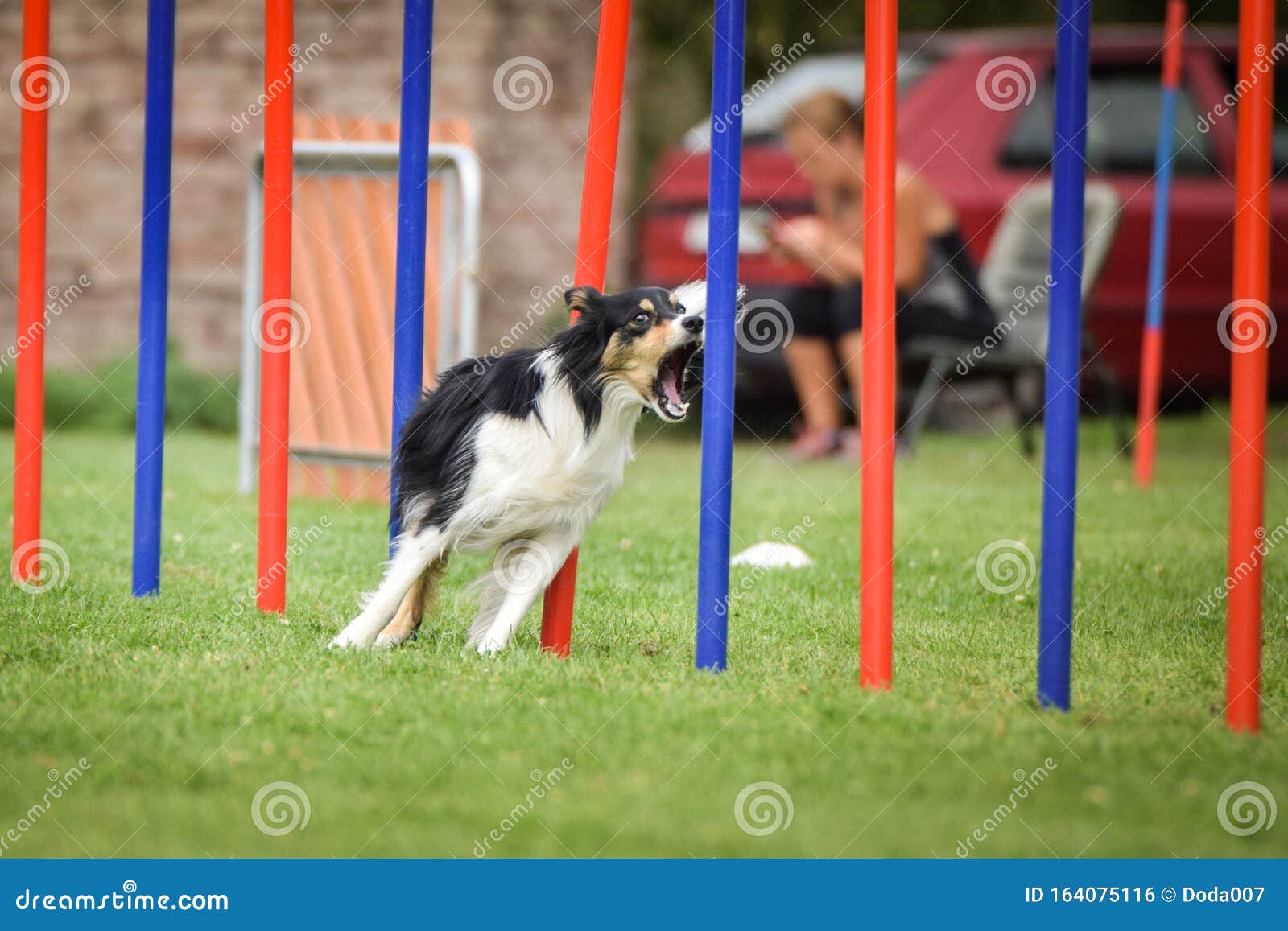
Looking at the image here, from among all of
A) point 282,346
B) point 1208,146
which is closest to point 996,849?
point 282,346

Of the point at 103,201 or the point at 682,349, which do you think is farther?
the point at 103,201

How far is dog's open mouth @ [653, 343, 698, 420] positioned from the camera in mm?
3951

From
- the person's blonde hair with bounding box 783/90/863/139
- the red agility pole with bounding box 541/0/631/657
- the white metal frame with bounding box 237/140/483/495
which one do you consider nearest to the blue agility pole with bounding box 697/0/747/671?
the red agility pole with bounding box 541/0/631/657

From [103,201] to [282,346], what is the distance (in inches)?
254

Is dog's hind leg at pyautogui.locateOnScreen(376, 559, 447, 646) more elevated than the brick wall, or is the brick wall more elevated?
the brick wall

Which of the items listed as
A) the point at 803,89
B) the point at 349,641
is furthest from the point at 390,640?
the point at 803,89

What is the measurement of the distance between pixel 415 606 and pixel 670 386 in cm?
111

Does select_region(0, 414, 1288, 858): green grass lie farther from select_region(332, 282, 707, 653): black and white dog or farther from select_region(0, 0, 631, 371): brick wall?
select_region(0, 0, 631, 371): brick wall

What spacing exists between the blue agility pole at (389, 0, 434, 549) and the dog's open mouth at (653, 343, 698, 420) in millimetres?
874

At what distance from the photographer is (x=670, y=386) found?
3980mm

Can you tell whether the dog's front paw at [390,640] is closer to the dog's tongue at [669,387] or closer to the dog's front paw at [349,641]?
the dog's front paw at [349,641]

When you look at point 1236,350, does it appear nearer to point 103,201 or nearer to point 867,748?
point 867,748

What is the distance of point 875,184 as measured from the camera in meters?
3.64

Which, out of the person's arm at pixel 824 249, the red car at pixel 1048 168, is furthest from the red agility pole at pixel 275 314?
the red car at pixel 1048 168
